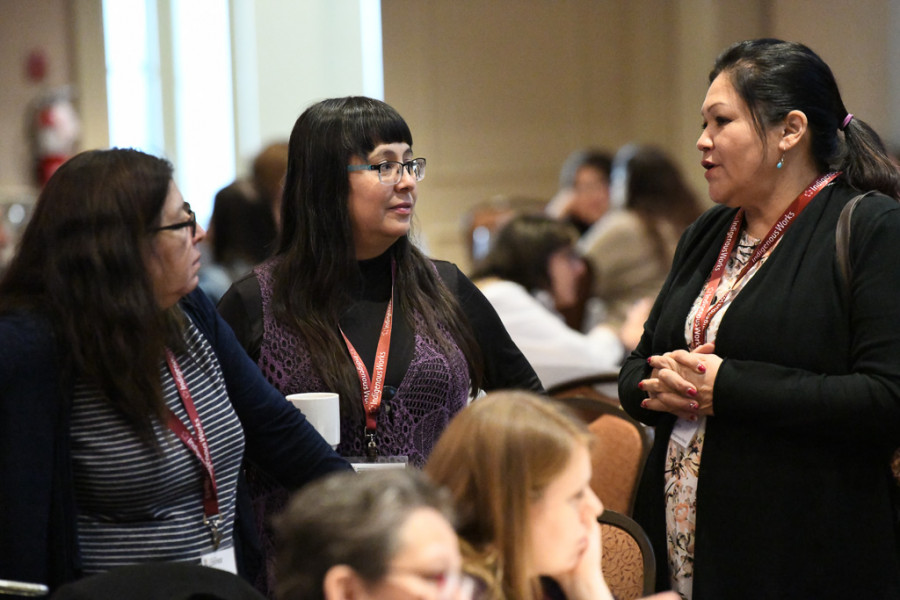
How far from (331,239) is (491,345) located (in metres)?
0.43

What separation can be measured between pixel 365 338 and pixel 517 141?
19.9 ft

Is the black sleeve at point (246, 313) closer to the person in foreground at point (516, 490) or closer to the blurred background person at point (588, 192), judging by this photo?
the person in foreground at point (516, 490)

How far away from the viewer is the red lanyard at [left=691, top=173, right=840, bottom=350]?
212 centimetres

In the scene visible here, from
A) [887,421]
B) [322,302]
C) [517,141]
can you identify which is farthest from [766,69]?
[517,141]

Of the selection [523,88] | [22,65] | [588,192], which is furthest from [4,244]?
[523,88]

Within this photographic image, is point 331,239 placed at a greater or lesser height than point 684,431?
greater

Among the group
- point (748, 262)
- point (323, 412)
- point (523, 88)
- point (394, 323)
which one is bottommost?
point (323, 412)

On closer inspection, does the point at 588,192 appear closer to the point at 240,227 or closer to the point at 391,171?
Result: the point at 240,227

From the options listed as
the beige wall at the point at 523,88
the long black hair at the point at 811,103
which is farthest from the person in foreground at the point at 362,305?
the beige wall at the point at 523,88

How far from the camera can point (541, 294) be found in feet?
14.3

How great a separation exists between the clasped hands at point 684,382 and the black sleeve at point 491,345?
1.15 feet

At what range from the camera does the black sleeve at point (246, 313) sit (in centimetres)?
231

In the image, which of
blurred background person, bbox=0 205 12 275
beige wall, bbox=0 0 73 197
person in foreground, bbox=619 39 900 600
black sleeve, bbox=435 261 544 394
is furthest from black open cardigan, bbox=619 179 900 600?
beige wall, bbox=0 0 73 197

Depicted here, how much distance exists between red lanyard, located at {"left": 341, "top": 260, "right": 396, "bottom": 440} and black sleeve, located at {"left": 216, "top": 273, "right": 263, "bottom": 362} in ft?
0.59
